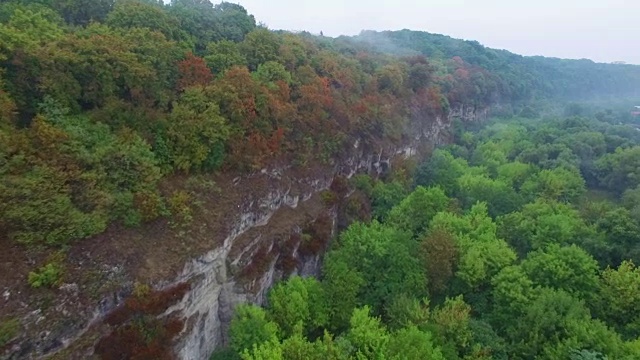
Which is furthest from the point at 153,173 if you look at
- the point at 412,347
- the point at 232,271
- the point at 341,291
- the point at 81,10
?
the point at 81,10

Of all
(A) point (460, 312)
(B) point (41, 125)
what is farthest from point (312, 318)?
(B) point (41, 125)

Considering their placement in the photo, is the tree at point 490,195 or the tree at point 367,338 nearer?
the tree at point 367,338

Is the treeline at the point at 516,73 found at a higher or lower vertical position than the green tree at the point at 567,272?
higher

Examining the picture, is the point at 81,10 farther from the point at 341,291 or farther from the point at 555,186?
the point at 555,186

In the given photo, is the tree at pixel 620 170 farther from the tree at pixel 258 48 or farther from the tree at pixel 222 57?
the tree at pixel 222 57

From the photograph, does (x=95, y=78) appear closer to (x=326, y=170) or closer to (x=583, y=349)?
(x=326, y=170)

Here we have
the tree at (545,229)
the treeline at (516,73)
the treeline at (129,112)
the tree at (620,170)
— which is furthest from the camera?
the treeline at (516,73)

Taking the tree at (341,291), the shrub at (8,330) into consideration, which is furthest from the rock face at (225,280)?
the shrub at (8,330)
